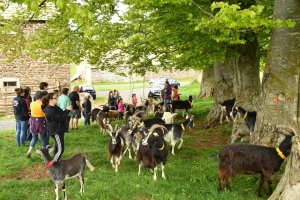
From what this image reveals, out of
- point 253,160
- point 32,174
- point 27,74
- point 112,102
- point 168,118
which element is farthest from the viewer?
point 27,74

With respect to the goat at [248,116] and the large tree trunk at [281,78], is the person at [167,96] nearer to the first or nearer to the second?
the goat at [248,116]

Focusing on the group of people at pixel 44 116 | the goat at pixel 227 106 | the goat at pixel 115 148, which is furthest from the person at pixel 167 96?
the goat at pixel 115 148

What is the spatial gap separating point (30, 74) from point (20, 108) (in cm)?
1235

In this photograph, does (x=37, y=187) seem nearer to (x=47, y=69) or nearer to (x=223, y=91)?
(x=223, y=91)

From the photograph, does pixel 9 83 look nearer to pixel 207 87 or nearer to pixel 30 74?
pixel 30 74

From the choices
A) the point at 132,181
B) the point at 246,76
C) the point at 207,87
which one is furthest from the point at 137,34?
the point at 132,181

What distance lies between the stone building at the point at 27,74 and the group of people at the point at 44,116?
30.9 feet

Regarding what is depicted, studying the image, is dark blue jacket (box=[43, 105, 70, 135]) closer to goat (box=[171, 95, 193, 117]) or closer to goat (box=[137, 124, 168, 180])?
goat (box=[137, 124, 168, 180])

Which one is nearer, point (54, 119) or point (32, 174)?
point (54, 119)

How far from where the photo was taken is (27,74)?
71.4 feet

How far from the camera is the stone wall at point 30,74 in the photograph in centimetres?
2144

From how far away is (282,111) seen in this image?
291 inches

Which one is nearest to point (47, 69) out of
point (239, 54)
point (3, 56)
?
point (3, 56)

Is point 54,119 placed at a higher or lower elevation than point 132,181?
higher
